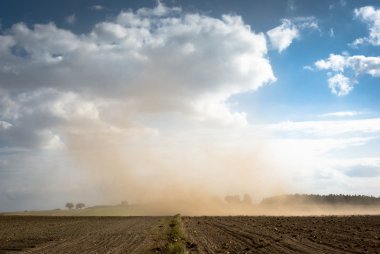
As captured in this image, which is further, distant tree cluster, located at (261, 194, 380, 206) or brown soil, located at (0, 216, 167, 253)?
distant tree cluster, located at (261, 194, 380, 206)

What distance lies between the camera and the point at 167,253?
2431 cm

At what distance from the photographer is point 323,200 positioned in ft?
580

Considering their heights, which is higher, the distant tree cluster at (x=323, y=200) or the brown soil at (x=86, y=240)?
the distant tree cluster at (x=323, y=200)

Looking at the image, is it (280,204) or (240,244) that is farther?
(280,204)

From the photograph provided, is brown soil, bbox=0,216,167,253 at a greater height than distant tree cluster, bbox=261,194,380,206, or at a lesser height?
lesser

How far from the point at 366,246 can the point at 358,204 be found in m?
142

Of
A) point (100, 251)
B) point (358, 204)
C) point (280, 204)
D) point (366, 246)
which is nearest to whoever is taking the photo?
point (366, 246)

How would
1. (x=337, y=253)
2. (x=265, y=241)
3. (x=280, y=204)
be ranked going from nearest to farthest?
(x=337, y=253), (x=265, y=241), (x=280, y=204)

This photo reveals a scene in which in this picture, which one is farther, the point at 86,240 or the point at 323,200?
the point at 323,200

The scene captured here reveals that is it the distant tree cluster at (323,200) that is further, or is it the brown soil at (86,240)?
the distant tree cluster at (323,200)

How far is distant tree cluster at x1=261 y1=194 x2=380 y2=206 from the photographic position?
158m

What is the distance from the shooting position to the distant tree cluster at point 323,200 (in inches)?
6211

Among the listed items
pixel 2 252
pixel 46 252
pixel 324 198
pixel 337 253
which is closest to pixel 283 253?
pixel 337 253

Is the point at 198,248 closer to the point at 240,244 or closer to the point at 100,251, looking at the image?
the point at 240,244
